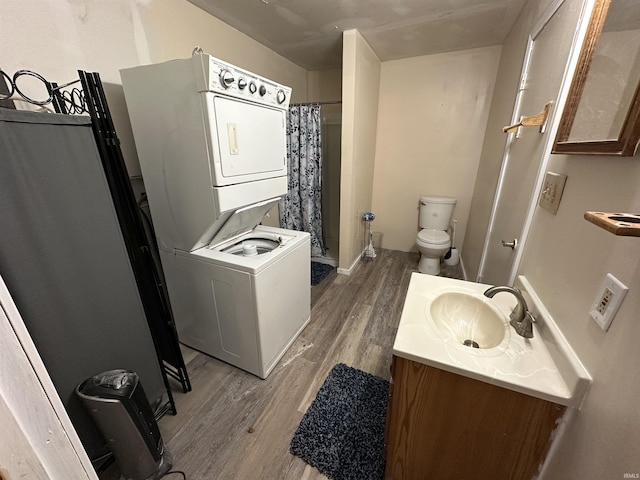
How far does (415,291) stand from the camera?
1.15 meters

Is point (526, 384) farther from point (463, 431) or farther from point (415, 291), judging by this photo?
point (415, 291)

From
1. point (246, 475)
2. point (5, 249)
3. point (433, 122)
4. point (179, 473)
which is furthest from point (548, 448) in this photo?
→ point (433, 122)

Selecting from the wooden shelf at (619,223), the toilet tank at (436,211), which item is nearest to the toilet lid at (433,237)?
the toilet tank at (436,211)

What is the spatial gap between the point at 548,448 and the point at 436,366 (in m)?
0.42

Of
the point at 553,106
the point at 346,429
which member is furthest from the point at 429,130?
the point at 346,429

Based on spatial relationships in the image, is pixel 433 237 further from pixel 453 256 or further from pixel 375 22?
pixel 375 22

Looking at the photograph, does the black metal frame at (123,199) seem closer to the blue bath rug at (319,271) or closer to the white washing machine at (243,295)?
the white washing machine at (243,295)

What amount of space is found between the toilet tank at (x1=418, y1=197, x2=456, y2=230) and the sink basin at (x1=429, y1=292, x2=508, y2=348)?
2088mm

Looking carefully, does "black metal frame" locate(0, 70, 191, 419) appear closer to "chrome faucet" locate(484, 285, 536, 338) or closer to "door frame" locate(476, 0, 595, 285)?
"chrome faucet" locate(484, 285, 536, 338)

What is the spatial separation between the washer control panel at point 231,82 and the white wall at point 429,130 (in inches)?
79.8

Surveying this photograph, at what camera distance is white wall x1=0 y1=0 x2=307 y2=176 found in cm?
107

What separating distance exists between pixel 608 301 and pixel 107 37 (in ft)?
7.62

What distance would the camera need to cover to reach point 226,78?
3.87 feet

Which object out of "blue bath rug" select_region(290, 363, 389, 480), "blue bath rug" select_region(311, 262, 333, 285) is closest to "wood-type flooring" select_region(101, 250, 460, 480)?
"blue bath rug" select_region(290, 363, 389, 480)
